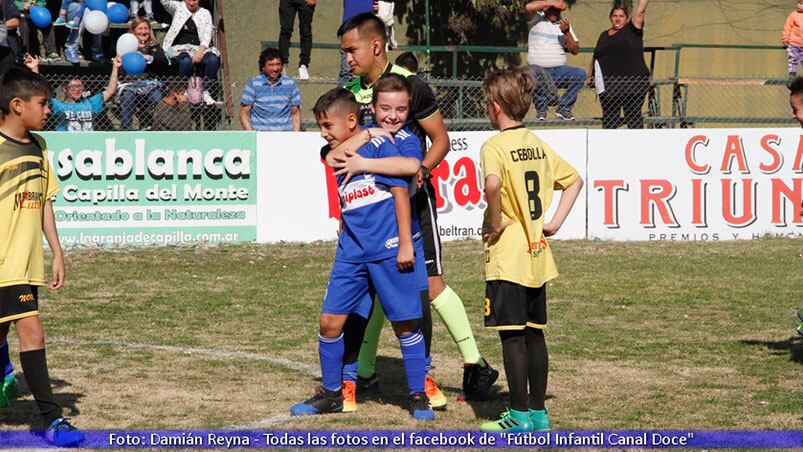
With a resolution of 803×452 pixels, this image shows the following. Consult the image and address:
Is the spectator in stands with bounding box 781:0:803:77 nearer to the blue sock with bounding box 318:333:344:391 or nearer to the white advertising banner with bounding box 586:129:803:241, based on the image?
the white advertising banner with bounding box 586:129:803:241

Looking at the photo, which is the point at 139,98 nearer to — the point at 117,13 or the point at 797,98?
the point at 117,13

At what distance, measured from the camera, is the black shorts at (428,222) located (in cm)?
718

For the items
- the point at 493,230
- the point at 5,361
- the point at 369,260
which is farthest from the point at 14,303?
the point at 493,230

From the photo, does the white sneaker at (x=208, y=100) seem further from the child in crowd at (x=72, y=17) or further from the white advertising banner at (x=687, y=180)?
the white advertising banner at (x=687, y=180)

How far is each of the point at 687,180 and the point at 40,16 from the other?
31.7 feet

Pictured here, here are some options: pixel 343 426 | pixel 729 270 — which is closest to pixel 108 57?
pixel 729 270

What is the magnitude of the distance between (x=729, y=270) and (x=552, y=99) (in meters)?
5.36

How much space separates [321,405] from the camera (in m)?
6.85

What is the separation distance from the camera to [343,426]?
6605 mm

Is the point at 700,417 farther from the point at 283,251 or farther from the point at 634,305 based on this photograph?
the point at 283,251

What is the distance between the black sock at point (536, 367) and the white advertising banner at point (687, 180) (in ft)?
31.4

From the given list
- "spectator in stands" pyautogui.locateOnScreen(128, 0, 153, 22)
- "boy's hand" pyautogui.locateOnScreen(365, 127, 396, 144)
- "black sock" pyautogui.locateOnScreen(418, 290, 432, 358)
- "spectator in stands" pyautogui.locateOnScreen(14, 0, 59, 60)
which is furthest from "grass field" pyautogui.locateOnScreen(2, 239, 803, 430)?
"spectator in stands" pyautogui.locateOnScreen(128, 0, 153, 22)

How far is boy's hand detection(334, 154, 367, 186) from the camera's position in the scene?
658 cm

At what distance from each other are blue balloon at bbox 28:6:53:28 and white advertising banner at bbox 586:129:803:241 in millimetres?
8260
